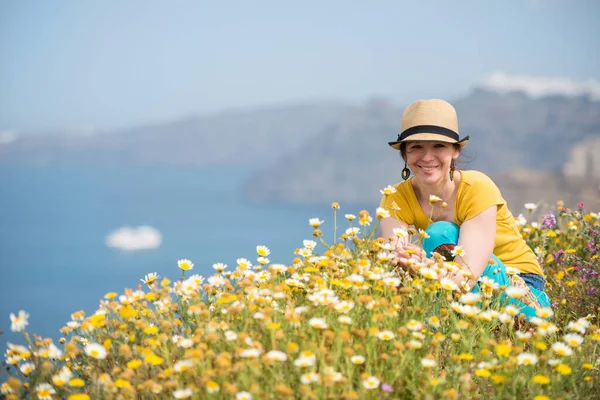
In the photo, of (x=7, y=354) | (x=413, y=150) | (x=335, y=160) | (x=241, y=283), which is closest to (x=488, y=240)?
(x=413, y=150)

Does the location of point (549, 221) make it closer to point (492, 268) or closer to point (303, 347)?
point (492, 268)

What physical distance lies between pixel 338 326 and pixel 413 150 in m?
1.51

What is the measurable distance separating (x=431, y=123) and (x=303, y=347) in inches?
70.4

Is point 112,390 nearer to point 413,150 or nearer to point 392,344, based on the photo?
point 392,344

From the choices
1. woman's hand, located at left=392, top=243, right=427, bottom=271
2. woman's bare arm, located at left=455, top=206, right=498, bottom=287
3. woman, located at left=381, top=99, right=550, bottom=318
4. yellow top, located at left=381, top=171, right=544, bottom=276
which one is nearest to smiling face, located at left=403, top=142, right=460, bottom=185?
woman, located at left=381, top=99, right=550, bottom=318

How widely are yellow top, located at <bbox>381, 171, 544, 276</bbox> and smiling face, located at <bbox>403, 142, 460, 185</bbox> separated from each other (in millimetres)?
220

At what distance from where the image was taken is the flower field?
2771 millimetres

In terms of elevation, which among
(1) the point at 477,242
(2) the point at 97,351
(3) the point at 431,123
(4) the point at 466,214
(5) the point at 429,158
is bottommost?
(2) the point at 97,351

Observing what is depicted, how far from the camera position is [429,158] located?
4.18 m

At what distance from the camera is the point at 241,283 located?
11.2ft

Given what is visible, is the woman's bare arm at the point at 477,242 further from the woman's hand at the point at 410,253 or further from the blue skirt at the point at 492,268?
the woman's hand at the point at 410,253

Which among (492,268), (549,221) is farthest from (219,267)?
(549,221)

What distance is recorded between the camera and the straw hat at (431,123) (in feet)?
13.3

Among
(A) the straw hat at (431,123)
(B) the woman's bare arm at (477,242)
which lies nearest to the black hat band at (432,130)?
(A) the straw hat at (431,123)
